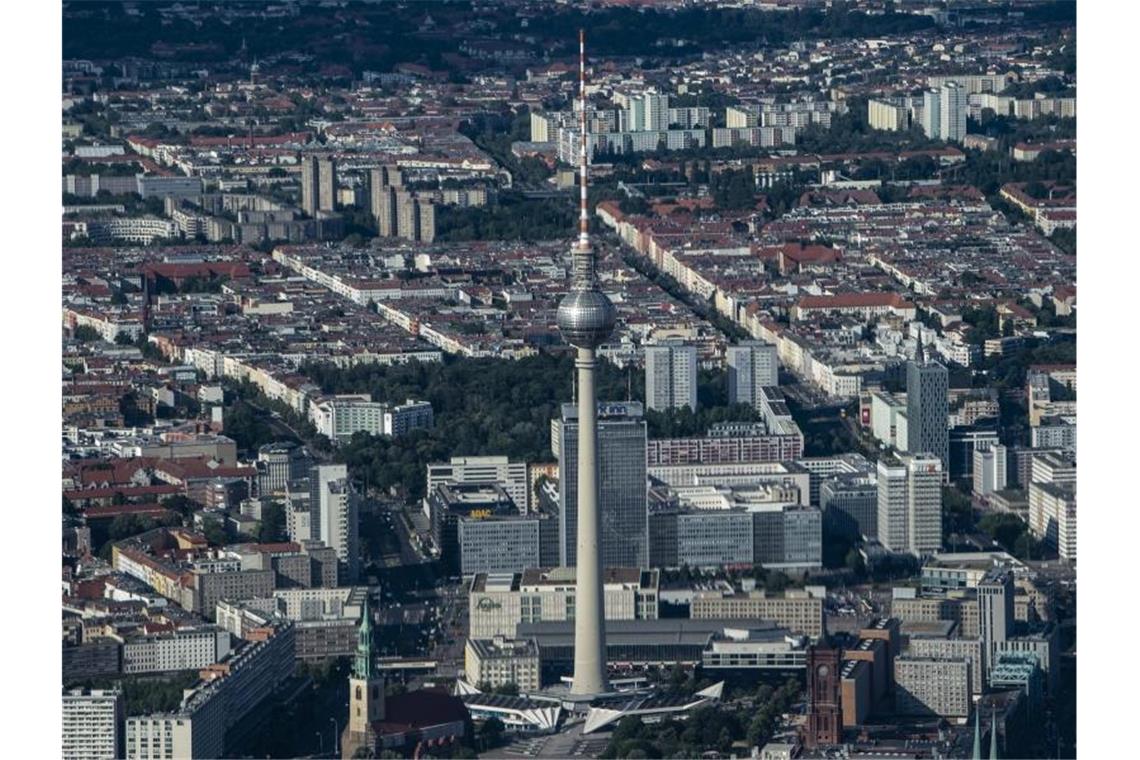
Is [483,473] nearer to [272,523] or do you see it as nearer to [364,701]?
[272,523]

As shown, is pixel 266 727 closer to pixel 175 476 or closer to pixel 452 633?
pixel 452 633

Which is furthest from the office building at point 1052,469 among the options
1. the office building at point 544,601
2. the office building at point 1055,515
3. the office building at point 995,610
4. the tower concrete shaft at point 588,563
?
the tower concrete shaft at point 588,563

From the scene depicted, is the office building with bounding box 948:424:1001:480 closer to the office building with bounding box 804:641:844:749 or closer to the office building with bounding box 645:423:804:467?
the office building with bounding box 645:423:804:467

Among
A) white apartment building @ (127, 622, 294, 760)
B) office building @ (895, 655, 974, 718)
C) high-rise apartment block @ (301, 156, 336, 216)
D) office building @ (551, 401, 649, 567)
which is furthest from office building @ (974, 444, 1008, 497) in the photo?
high-rise apartment block @ (301, 156, 336, 216)

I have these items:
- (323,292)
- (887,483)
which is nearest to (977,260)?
(323,292)

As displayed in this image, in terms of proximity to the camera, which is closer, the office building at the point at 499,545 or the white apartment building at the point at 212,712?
the white apartment building at the point at 212,712

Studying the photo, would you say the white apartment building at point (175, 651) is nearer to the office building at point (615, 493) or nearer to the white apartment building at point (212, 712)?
the white apartment building at point (212, 712)
